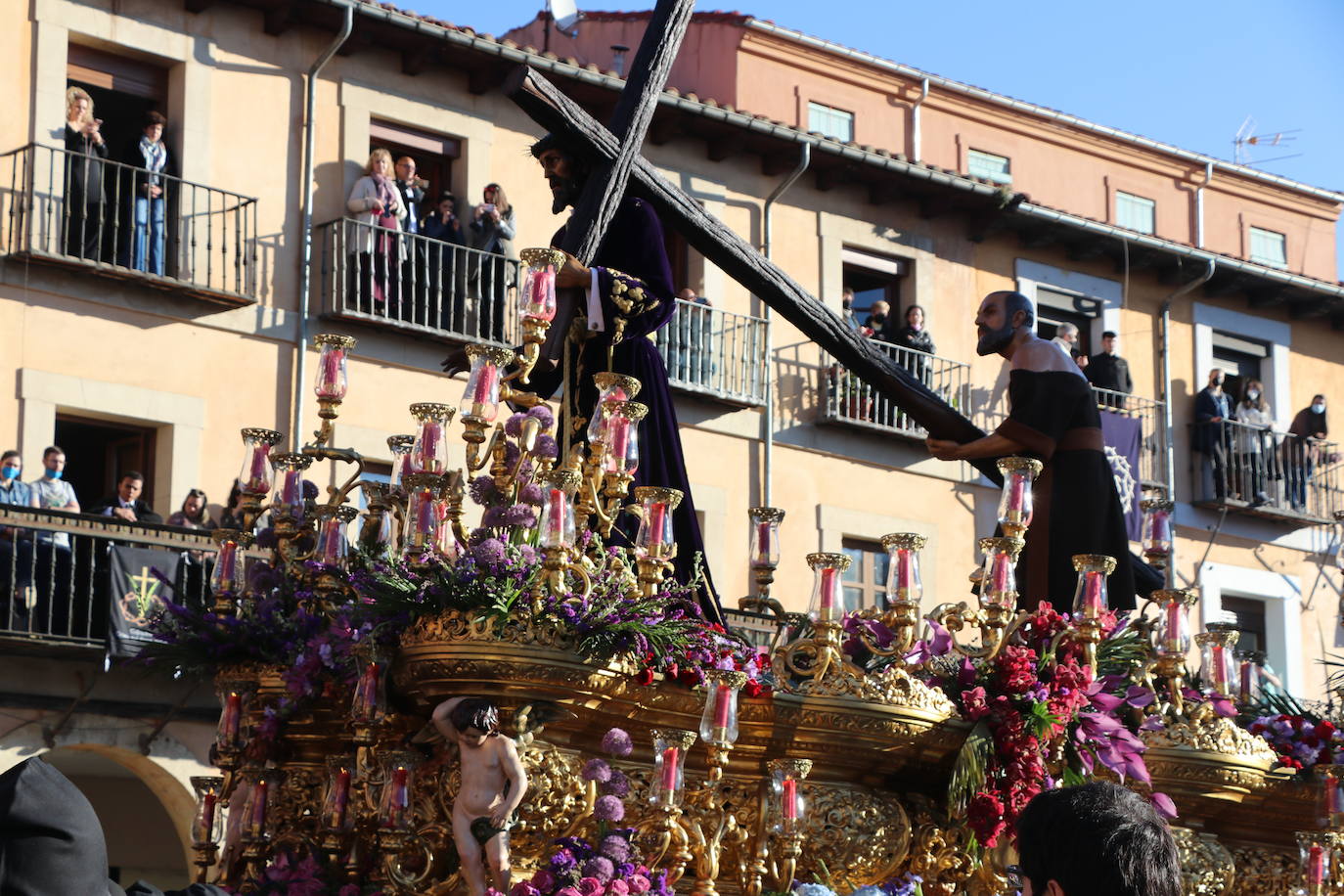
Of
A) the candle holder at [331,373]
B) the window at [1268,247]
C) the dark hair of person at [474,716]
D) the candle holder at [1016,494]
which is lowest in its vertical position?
the dark hair of person at [474,716]

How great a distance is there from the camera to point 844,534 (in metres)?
22.1

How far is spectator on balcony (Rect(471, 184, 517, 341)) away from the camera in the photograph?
19.5 metres

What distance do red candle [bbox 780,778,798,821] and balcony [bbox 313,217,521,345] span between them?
11315mm

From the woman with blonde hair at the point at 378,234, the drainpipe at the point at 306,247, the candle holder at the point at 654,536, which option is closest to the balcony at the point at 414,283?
the woman with blonde hair at the point at 378,234

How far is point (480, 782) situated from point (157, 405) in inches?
448

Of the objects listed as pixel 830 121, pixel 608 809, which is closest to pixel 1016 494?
pixel 608 809

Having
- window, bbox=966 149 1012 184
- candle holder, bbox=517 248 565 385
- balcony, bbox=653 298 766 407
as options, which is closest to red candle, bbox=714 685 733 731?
candle holder, bbox=517 248 565 385

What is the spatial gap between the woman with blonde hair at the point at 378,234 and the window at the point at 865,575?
17.0 ft

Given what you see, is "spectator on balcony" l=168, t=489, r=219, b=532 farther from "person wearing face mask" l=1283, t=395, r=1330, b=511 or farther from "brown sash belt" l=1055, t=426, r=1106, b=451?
"person wearing face mask" l=1283, t=395, r=1330, b=511

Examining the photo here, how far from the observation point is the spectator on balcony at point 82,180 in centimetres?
1745

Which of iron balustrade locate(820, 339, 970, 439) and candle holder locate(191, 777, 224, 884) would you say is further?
iron balustrade locate(820, 339, 970, 439)

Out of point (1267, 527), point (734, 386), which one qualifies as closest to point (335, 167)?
point (734, 386)

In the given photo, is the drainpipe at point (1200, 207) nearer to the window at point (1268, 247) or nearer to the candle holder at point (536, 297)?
the window at point (1268, 247)

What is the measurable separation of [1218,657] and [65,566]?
31.7 feet
